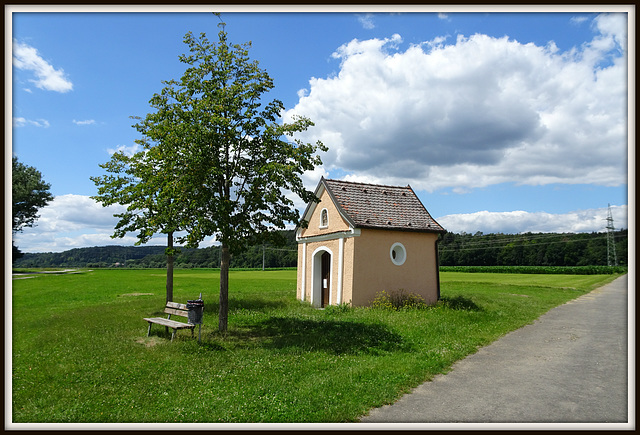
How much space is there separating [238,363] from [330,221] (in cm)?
1153

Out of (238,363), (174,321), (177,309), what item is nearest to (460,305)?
(177,309)

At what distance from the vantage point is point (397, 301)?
18.6 m

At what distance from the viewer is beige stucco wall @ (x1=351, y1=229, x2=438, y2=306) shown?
18.3 meters

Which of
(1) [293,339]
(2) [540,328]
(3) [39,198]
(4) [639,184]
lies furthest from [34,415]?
(3) [39,198]

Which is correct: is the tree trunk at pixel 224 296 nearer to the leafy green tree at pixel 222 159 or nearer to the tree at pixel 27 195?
the leafy green tree at pixel 222 159

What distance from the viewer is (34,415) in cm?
647

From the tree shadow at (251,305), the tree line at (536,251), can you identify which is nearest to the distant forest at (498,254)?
the tree line at (536,251)

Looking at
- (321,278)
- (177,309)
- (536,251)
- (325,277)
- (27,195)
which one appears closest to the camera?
(177,309)

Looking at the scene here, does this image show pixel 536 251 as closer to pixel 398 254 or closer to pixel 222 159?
pixel 398 254

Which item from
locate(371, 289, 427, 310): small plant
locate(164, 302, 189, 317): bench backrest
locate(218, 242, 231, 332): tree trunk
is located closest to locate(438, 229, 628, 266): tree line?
locate(371, 289, 427, 310): small plant

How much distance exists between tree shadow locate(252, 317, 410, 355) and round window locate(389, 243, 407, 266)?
Answer: 5523 millimetres

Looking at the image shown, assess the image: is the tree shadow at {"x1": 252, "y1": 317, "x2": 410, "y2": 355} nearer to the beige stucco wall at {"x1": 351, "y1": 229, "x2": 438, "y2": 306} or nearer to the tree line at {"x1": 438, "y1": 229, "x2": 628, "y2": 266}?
the beige stucco wall at {"x1": 351, "y1": 229, "x2": 438, "y2": 306}

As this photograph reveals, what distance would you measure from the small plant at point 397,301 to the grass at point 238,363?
1180 millimetres

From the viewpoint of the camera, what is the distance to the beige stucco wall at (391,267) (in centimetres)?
1833
